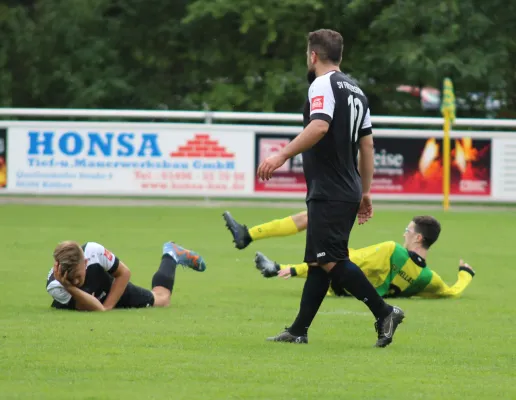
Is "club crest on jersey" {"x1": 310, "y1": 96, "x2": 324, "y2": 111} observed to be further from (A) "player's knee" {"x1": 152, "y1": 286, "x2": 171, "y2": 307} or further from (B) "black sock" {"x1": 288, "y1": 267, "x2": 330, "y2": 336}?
(A) "player's knee" {"x1": 152, "y1": 286, "x2": 171, "y2": 307}

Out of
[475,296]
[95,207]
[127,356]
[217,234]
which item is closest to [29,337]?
[127,356]

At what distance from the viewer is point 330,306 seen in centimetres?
1007

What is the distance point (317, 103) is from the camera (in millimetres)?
7359

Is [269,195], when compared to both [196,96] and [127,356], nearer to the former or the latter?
[196,96]

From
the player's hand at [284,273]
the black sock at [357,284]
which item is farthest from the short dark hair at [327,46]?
the player's hand at [284,273]

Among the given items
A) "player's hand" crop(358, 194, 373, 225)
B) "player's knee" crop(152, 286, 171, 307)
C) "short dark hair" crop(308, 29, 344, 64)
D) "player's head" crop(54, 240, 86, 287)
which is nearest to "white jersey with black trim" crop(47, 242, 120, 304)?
"player's head" crop(54, 240, 86, 287)

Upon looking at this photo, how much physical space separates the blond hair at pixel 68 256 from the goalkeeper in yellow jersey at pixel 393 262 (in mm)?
1800

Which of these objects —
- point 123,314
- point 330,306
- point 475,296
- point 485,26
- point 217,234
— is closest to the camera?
point 123,314

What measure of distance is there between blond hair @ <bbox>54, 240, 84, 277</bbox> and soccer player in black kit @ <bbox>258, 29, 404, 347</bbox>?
6.28ft

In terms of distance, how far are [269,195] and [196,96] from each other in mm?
9845

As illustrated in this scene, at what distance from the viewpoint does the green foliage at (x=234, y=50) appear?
30812mm

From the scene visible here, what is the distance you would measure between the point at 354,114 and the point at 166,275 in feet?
10.2

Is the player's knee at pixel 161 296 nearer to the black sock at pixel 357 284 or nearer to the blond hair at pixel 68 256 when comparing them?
the blond hair at pixel 68 256

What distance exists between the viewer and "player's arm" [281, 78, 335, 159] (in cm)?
719
